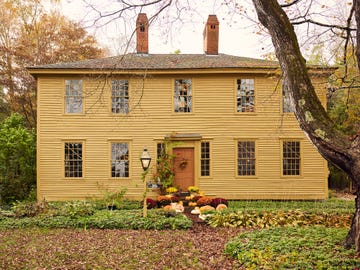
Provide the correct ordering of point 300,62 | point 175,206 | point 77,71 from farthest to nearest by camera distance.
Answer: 1. point 77,71
2. point 175,206
3. point 300,62

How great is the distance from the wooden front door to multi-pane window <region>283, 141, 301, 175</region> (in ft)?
13.6

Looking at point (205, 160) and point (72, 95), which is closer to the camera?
point (72, 95)

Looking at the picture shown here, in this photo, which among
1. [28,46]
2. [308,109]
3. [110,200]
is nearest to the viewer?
[308,109]

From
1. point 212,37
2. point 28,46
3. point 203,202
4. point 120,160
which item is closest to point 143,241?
point 203,202

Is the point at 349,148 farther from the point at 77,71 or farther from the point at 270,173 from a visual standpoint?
the point at 77,71

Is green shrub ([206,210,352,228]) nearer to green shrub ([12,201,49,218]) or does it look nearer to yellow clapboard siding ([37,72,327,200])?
yellow clapboard siding ([37,72,327,200])

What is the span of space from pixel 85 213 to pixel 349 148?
27.8ft

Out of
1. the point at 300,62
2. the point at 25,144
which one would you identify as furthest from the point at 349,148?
the point at 25,144

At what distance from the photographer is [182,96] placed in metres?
15.6

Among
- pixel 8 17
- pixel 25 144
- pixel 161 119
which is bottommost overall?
pixel 25 144

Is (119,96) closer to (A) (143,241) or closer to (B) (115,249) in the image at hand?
(A) (143,241)

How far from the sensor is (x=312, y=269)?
516 cm

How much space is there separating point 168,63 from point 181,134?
3344 mm

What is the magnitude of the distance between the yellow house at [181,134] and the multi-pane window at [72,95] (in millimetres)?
43
